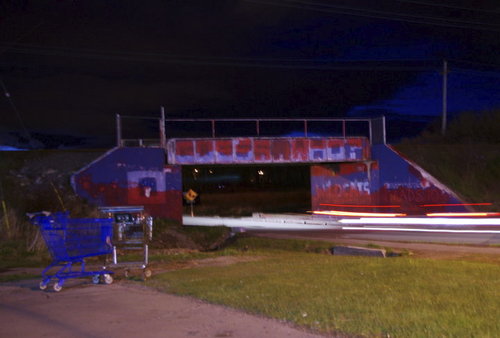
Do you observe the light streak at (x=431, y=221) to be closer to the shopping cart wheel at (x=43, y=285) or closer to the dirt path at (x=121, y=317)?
the dirt path at (x=121, y=317)

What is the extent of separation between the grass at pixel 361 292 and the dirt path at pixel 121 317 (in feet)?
1.33

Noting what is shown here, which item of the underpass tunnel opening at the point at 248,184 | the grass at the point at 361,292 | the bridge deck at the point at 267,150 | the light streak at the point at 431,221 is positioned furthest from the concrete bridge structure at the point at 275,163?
the underpass tunnel opening at the point at 248,184

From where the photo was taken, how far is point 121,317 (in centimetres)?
766

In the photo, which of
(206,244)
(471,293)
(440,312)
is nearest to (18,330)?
(440,312)

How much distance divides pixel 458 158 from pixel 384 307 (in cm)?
3076

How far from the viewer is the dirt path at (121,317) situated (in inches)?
272

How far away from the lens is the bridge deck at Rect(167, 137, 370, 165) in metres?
30.0

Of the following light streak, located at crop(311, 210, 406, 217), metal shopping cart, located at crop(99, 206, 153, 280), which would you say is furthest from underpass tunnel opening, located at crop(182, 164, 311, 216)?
metal shopping cart, located at crop(99, 206, 153, 280)

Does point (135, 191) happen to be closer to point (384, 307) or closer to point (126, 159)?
point (126, 159)

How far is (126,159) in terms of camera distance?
28.8 m

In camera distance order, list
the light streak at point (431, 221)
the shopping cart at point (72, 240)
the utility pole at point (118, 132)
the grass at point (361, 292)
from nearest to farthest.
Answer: the grass at point (361, 292)
the shopping cart at point (72, 240)
the light streak at point (431, 221)
the utility pole at point (118, 132)

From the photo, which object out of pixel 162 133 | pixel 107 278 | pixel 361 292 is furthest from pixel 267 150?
pixel 361 292

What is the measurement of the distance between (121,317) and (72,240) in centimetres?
282

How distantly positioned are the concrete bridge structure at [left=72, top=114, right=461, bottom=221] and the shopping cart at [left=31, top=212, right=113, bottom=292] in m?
18.4
